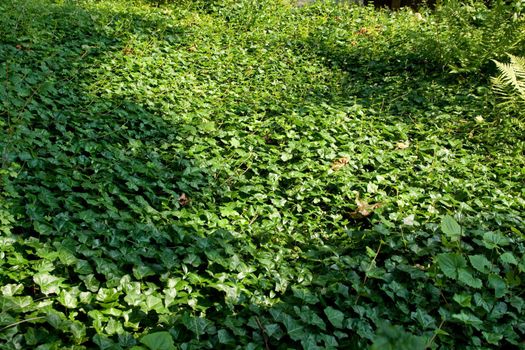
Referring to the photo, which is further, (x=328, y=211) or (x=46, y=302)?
(x=328, y=211)

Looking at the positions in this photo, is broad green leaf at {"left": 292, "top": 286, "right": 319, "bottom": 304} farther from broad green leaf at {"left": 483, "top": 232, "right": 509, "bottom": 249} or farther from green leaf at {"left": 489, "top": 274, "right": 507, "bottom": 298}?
broad green leaf at {"left": 483, "top": 232, "right": 509, "bottom": 249}

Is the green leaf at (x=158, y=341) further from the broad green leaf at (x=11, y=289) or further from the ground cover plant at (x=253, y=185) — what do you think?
the broad green leaf at (x=11, y=289)

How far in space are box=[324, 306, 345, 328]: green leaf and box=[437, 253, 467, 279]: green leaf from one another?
1.95 feet

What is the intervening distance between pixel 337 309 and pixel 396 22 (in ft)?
20.7

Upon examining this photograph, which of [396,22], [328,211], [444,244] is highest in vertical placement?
[396,22]

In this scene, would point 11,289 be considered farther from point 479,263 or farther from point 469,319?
point 479,263

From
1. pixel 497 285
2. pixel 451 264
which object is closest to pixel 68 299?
pixel 451 264

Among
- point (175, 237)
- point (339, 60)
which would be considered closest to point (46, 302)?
point (175, 237)

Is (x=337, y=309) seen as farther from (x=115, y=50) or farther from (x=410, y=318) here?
(x=115, y=50)

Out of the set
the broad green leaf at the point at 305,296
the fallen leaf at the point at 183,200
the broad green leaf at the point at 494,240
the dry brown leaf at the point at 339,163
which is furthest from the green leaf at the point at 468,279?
the fallen leaf at the point at 183,200

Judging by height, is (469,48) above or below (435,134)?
above

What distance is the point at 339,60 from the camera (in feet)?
21.9

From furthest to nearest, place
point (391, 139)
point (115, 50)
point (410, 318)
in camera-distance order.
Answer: point (115, 50) → point (391, 139) → point (410, 318)

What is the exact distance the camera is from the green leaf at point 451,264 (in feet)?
8.52
